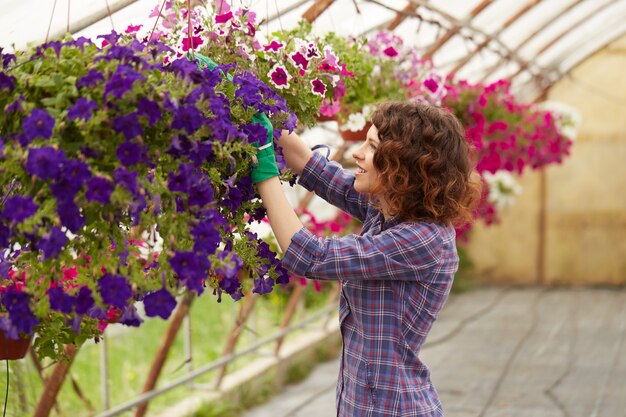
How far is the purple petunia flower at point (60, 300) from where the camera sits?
52.2 inches

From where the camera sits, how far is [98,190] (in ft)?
4.25

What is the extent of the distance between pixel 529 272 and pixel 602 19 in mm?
2327

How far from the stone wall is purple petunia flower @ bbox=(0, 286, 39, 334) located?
6951 mm

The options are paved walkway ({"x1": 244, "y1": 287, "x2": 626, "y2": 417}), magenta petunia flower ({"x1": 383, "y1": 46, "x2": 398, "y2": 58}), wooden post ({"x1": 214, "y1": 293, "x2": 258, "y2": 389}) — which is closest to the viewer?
magenta petunia flower ({"x1": 383, "y1": 46, "x2": 398, "y2": 58})

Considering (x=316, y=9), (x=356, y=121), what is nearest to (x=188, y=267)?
(x=356, y=121)

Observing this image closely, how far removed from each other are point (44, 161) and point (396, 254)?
0.75 m

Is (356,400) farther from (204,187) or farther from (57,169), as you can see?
(57,169)

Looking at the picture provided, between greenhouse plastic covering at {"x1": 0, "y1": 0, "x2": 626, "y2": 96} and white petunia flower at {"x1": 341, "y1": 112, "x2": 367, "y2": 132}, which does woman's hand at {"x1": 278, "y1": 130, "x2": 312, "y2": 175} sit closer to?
greenhouse plastic covering at {"x1": 0, "y1": 0, "x2": 626, "y2": 96}

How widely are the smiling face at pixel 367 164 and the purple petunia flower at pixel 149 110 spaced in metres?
0.60

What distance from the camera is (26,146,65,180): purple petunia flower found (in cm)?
126

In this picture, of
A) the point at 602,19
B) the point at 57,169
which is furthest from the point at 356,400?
the point at 602,19

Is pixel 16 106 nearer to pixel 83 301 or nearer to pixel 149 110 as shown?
pixel 149 110

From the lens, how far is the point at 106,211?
1357mm

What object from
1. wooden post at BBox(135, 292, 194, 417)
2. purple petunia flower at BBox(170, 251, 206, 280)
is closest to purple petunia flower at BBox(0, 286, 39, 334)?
purple petunia flower at BBox(170, 251, 206, 280)
